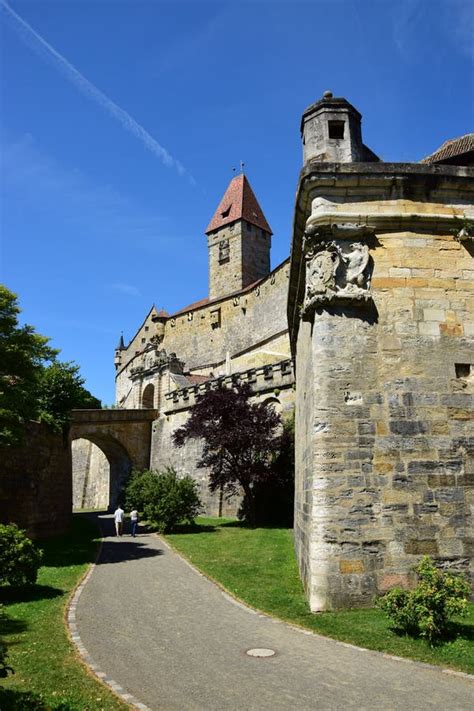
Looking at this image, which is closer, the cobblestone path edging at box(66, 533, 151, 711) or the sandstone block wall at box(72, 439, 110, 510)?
the cobblestone path edging at box(66, 533, 151, 711)

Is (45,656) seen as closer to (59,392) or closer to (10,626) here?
(10,626)

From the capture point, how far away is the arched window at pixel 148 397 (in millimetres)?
40250

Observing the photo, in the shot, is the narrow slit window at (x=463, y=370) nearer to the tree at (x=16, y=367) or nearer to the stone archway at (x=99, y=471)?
the tree at (x=16, y=367)

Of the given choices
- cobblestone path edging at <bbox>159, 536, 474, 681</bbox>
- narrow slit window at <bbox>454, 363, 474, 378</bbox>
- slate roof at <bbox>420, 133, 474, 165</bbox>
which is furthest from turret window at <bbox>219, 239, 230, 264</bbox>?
narrow slit window at <bbox>454, 363, 474, 378</bbox>

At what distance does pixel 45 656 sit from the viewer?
6039 mm

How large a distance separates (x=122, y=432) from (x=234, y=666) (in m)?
31.0

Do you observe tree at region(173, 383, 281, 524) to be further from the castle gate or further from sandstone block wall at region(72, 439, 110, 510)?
sandstone block wall at region(72, 439, 110, 510)

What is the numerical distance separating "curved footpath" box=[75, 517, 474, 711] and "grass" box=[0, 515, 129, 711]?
298 mm

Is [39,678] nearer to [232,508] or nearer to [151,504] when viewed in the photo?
[151,504]

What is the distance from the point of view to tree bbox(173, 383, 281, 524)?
816 inches

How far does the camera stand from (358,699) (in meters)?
4.52

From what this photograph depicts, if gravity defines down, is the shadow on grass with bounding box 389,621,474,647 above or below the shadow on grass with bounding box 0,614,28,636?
above

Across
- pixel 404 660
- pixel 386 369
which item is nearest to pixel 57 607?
pixel 404 660

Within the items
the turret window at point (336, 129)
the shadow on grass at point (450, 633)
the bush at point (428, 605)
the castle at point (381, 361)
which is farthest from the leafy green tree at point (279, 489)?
the bush at point (428, 605)
